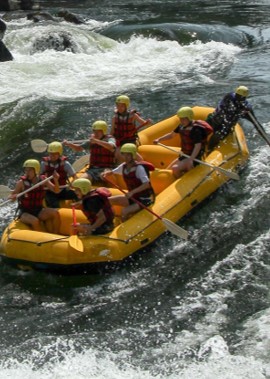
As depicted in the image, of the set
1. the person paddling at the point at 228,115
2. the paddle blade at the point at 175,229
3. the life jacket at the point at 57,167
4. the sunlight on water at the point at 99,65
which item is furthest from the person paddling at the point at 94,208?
the sunlight on water at the point at 99,65

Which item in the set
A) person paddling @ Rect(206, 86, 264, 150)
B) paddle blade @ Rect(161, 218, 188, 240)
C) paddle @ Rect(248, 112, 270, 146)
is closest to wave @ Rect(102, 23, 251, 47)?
person paddling @ Rect(206, 86, 264, 150)

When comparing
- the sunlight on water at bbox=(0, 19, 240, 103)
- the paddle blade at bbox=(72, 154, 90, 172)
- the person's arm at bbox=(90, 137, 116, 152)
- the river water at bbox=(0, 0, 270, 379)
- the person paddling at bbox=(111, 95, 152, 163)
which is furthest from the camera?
the sunlight on water at bbox=(0, 19, 240, 103)

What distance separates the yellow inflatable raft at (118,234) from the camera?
720cm

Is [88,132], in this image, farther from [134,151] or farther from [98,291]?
[98,291]

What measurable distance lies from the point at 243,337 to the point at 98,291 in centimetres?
183

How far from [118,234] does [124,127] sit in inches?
99.2

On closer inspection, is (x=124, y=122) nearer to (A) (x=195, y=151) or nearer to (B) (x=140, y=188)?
(A) (x=195, y=151)

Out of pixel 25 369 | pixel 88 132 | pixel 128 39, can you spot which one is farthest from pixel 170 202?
pixel 128 39

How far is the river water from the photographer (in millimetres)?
5914

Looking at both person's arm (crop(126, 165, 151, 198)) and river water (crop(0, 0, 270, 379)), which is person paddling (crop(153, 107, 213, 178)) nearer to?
river water (crop(0, 0, 270, 379))

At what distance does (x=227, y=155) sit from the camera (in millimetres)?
9273

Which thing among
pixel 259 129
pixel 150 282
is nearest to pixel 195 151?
pixel 259 129

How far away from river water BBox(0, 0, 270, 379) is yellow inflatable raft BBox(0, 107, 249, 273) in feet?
0.76

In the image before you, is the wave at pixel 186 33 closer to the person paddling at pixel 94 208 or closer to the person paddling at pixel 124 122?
the person paddling at pixel 124 122
